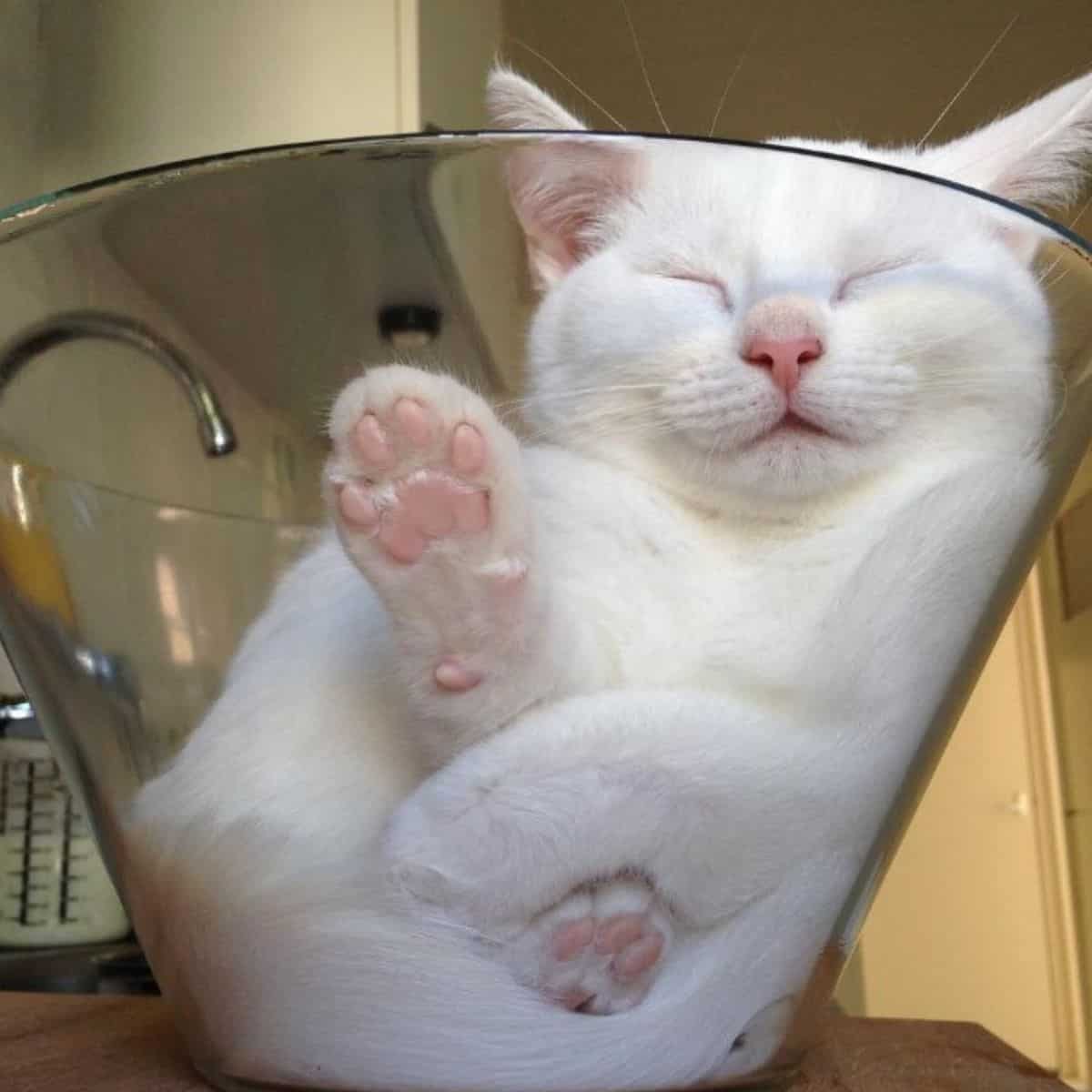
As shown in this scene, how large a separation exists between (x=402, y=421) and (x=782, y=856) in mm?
149

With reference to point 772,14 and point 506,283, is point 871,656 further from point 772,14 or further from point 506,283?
point 772,14

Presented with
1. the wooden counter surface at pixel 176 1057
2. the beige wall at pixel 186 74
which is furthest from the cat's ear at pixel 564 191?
the beige wall at pixel 186 74

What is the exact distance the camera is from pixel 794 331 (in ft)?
1.13

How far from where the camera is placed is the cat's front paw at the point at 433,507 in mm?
264

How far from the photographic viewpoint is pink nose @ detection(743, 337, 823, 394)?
34 centimetres

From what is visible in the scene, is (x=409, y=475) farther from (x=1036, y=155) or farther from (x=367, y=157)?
(x=1036, y=155)

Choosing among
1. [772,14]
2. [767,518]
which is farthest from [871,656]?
[772,14]

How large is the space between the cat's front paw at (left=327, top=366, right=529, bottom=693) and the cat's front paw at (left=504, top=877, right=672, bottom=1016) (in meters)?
0.06

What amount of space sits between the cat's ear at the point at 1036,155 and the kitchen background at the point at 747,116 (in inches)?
7.2

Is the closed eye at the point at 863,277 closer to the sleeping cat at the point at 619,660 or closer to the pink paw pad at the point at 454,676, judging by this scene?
the sleeping cat at the point at 619,660

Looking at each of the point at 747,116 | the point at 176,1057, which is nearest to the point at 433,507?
the point at 176,1057

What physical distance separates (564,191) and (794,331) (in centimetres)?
8

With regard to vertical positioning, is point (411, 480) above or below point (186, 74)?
below

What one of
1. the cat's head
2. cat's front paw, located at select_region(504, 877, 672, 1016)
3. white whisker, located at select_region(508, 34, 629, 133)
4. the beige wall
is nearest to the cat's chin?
the cat's head
